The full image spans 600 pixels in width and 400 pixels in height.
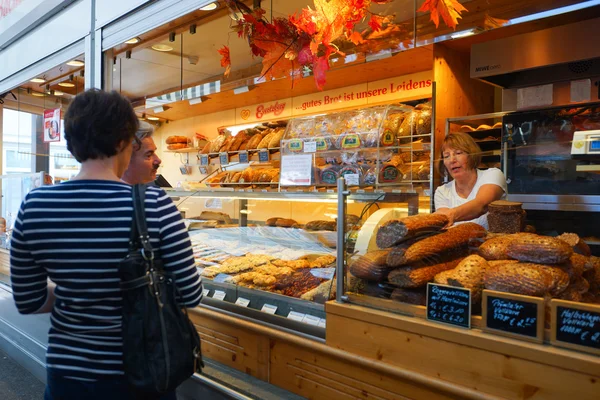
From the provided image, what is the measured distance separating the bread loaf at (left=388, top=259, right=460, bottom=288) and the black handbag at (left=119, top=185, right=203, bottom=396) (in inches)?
31.0

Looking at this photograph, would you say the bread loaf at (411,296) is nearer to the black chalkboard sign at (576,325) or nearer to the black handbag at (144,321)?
the black chalkboard sign at (576,325)

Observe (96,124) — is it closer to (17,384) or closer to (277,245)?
(277,245)

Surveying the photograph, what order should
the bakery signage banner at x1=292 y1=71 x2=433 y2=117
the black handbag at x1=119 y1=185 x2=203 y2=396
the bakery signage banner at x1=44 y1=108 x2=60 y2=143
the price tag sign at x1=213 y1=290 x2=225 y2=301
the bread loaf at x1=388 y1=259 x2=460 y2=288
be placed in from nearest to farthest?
1. the black handbag at x1=119 y1=185 x2=203 y2=396
2. the bread loaf at x1=388 y1=259 x2=460 y2=288
3. the price tag sign at x1=213 y1=290 x2=225 y2=301
4. the bakery signage banner at x1=44 y1=108 x2=60 y2=143
5. the bakery signage banner at x1=292 y1=71 x2=433 y2=117

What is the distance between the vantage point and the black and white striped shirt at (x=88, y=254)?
1.26 metres

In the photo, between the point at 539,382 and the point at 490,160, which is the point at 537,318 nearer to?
the point at 539,382

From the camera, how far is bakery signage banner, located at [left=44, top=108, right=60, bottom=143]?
4212mm

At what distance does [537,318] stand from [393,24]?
2.70 metres

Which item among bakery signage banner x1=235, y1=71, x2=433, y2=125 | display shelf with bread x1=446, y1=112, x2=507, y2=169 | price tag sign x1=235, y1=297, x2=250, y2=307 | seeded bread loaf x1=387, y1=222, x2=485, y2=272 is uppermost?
bakery signage banner x1=235, y1=71, x2=433, y2=125

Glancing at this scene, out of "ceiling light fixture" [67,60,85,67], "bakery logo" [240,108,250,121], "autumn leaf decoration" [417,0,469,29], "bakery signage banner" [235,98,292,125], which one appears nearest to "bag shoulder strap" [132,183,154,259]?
"autumn leaf decoration" [417,0,469,29]

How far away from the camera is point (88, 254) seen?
49.9 inches

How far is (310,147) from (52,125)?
8.26 ft

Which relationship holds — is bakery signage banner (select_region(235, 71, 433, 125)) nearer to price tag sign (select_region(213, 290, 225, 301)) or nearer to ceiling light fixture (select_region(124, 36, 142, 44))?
ceiling light fixture (select_region(124, 36, 142, 44))

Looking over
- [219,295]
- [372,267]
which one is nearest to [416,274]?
[372,267]

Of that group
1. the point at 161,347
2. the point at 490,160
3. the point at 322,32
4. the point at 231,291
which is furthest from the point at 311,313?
the point at 490,160
